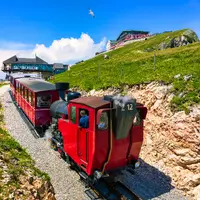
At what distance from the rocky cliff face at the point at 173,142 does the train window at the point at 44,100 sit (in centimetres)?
643

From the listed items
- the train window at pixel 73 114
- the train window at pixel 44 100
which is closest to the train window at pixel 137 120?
the train window at pixel 73 114

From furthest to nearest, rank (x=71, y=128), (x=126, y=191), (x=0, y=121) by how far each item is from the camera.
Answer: (x=0, y=121)
(x=71, y=128)
(x=126, y=191)

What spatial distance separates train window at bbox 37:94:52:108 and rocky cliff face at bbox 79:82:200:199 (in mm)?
6432

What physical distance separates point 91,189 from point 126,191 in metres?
1.48

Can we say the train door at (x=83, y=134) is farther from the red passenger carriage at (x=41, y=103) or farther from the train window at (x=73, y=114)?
the red passenger carriage at (x=41, y=103)

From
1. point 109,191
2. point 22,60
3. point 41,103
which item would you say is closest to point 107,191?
point 109,191

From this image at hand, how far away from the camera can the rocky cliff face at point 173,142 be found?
11.2 metres

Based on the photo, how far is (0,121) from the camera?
58.1ft

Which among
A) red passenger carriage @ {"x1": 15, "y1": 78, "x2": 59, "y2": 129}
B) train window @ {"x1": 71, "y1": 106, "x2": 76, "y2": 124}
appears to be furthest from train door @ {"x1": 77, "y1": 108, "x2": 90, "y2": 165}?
red passenger carriage @ {"x1": 15, "y1": 78, "x2": 59, "y2": 129}

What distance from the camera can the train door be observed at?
9062mm

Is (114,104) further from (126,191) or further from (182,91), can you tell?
(182,91)

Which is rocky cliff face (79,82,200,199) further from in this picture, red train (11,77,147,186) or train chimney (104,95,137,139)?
train chimney (104,95,137,139)

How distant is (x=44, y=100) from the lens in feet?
50.1

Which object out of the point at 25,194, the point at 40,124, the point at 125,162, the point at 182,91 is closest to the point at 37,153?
the point at 40,124
